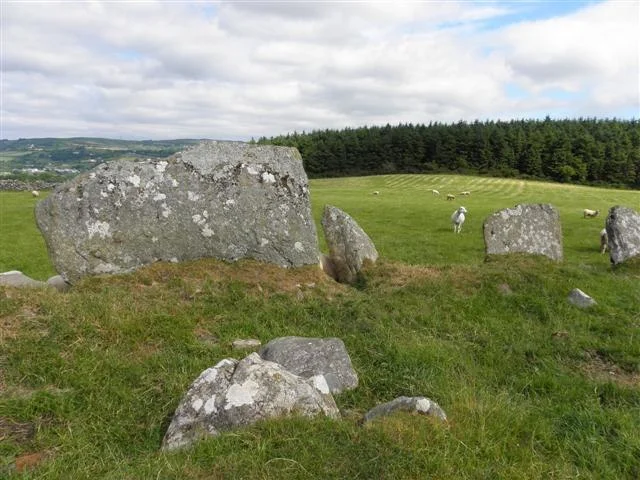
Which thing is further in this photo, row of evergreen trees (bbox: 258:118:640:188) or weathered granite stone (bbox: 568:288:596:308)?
row of evergreen trees (bbox: 258:118:640:188)

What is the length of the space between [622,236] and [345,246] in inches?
335

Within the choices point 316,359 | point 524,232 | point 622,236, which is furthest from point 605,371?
point 622,236

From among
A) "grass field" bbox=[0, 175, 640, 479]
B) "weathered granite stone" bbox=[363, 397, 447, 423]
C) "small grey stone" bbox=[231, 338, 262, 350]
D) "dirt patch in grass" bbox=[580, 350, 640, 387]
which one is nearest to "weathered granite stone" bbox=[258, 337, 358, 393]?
"grass field" bbox=[0, 175, 640, 479]

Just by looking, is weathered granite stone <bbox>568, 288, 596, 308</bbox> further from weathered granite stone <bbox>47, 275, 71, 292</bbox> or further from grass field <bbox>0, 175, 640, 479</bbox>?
weathered granite stone <bbox>47, 275, 71, 292</bbox>

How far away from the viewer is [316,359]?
22.4ft

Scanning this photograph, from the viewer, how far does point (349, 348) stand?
7992mm

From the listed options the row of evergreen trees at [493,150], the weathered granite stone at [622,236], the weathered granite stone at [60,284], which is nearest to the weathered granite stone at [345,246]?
the weathered granite stone at [60,284]

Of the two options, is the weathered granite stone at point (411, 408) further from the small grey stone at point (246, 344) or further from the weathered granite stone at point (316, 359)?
the small grey stone at point (246, 344)

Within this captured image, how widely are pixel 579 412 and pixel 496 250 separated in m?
9.26

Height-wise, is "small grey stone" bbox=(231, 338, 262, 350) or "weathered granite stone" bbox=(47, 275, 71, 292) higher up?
"small grey stone" bbox=(231, 338, 262, 350)

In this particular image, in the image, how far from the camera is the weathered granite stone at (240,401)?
5055mm

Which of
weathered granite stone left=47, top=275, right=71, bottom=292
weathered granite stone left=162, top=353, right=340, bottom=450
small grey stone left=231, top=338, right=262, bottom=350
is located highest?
weathered granite stone left=162, top=353, right=340, bottom=450

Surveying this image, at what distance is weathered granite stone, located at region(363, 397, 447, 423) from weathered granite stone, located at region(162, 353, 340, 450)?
455mm

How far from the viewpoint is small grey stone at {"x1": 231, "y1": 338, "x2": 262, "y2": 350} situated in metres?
7.85
